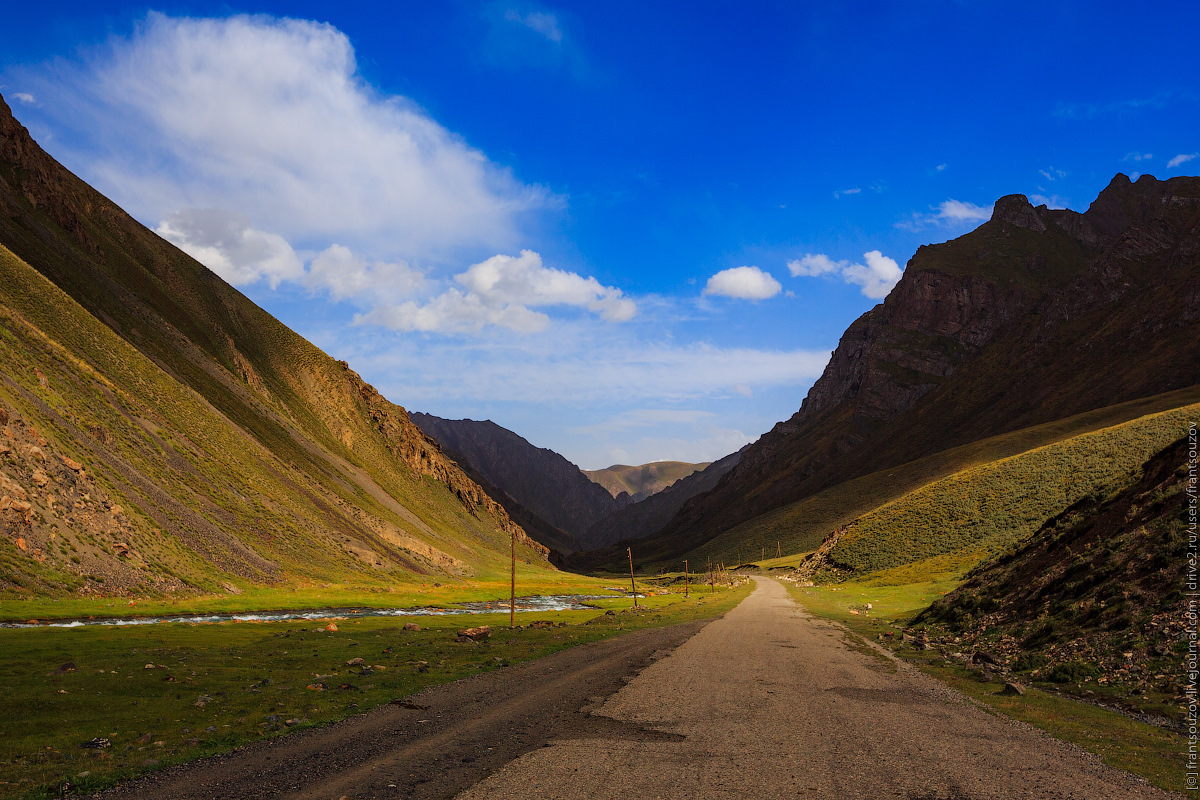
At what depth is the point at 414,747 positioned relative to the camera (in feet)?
42.4

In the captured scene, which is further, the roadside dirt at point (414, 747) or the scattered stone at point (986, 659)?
the scattered stone at point (986, 659)

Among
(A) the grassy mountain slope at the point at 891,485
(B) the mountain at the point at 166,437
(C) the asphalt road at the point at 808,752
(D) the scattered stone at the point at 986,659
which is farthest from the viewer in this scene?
(A) the grassy mountain slope at the point at 891,485

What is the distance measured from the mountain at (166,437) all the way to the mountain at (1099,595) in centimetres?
5337

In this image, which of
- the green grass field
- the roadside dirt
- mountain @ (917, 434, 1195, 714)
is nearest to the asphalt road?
the roadside dirt

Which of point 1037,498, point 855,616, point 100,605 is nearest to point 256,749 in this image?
point 100,605

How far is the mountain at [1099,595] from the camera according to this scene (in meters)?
17.5

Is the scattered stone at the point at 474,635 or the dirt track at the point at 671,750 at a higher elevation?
the dirt track at the point at 671,750

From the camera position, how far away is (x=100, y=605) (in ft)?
132

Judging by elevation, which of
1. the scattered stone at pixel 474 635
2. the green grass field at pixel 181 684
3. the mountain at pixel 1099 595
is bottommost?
the scattered stone at pixel 474 635

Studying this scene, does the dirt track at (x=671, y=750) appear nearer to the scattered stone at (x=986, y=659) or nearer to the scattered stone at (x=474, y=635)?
the scattered stone at (x=986, y=659)

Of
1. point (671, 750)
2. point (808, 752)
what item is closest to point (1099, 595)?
point (808, 752)

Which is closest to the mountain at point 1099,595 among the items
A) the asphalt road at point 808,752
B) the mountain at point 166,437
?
the asphalt road at point 808,752

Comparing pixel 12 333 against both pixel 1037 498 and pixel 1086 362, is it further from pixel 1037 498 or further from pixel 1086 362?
pixel 1086 362

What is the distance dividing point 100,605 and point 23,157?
4299 inches
